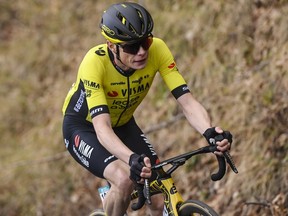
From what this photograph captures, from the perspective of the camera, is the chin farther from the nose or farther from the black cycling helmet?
the black cycling helmet

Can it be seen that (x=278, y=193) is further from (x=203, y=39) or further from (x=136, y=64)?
(x=203, y=39)

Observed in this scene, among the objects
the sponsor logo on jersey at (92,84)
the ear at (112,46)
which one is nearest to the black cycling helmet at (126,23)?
the ear at (112,46)

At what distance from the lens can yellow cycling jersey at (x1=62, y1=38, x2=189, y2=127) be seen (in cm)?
607

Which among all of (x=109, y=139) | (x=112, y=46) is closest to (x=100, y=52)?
(x=112, y=46)

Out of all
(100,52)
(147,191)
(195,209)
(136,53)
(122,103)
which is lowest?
(195,209)

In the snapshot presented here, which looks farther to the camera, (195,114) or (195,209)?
(195,114)

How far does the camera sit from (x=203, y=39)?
10211 mm

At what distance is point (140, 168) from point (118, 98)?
1557 millimetres

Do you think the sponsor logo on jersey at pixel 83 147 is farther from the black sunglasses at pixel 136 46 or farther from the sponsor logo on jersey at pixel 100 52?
the black sunglasses at pixel 136 46

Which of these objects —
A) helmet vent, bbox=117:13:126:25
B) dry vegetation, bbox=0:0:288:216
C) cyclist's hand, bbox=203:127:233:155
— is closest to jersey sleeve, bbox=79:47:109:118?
helmet vent, bbox=117:13:126:25

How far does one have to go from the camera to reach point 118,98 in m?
6.40

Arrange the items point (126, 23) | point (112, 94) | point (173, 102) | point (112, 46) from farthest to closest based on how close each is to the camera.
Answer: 1. point (173, 102)
2. point (112, 94)
3. point (112, 46)
4. point (126, 23)

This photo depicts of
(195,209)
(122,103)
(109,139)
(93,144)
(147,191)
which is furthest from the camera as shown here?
(122,103)

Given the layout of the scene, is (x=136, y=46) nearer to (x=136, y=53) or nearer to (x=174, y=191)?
(x=136, y=53)
